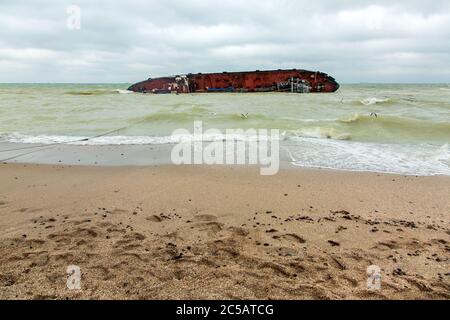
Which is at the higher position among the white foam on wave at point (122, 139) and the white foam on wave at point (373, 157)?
the white foam on wave at point (122, 139)

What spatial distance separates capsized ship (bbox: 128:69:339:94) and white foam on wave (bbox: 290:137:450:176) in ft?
73.8

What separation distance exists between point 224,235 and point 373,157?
14.5ft

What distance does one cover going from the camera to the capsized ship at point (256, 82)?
30078mm

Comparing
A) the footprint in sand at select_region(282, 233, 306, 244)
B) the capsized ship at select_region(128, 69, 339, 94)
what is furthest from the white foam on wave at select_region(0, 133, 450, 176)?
the capsized ship at select_region(128, 69, 339, 94)

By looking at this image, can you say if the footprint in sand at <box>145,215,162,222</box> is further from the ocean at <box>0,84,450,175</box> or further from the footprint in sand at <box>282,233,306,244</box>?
the ocean at <box>0,84,450,175</box>

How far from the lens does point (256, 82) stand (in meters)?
30.8

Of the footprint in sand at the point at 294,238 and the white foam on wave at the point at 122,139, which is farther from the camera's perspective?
the white foam on wave at the point at 122,139

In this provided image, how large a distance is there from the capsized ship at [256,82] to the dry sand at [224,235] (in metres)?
25.8

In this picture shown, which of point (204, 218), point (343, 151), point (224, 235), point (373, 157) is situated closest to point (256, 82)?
point (343, 151)

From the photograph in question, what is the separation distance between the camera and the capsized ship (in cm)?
3008

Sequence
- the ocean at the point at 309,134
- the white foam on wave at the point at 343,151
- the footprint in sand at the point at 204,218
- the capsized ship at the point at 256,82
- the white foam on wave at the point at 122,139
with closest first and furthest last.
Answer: the footprint in sand at the point at 204,218 < the white foam on wave at the point at 343,151 < the ocean at the point at 309,134 < the white foam on wave at the point at 122,139 < the capsized ship at the point at 256,82

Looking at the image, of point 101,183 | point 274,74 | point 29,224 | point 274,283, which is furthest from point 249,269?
point 274,74

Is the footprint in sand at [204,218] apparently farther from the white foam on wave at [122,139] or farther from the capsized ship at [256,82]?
the capsized ship at [256,82]

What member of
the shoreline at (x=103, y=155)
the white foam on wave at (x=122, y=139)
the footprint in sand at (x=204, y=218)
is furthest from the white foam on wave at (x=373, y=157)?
the footprint in sand at (x=204, y=218)
